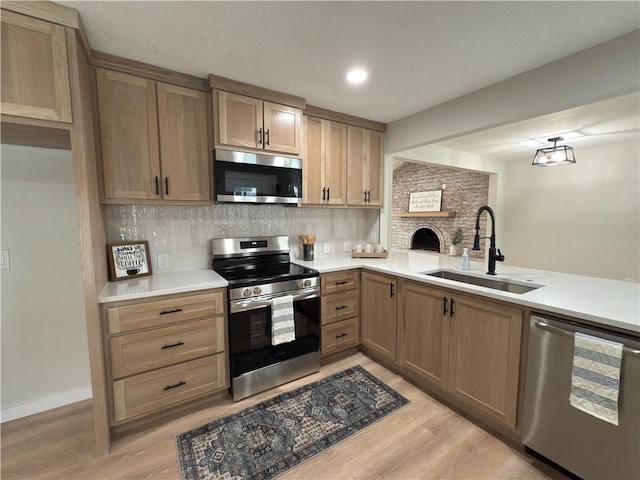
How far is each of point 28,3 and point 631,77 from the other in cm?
315

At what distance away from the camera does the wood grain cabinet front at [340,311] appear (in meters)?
2.51

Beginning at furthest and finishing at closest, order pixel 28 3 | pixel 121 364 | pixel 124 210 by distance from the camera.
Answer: pixel 124 210
pixel 121 364
pixel 28 3

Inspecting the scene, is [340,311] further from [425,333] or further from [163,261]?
[163,261]

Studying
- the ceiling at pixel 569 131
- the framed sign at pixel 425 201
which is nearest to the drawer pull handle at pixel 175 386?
the ceiling at pixel 569 131

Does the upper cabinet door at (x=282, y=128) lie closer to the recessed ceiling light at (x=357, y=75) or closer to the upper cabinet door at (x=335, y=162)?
the upper cabinet door at (x=335, y=162)

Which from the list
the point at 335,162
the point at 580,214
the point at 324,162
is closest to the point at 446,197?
the point at 580,214

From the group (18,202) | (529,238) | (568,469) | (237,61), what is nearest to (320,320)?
(568,469)

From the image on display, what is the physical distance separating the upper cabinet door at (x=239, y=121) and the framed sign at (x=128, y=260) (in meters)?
1.04

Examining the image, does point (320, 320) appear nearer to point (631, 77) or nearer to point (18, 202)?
point (18, 202)

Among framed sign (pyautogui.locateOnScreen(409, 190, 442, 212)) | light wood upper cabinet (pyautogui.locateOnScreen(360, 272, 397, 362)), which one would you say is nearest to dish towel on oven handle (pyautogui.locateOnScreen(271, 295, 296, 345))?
light wood upper cabinet (pyautogui.locateOnScreen(360, 272, 397, 362))

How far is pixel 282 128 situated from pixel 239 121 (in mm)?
379

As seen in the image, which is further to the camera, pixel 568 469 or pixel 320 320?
pixel 320 320

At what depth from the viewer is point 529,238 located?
5566 mm

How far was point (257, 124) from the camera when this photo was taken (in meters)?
2.28
